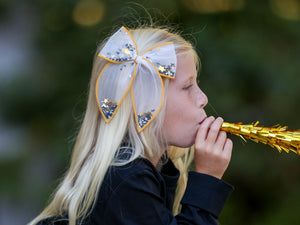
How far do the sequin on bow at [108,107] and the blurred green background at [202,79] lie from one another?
940mm

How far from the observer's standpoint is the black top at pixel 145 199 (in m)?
1.07

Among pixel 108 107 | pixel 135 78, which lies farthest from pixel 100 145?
pixel 135 78

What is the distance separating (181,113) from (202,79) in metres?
1.05

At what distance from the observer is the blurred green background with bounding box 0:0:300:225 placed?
7.22 ft

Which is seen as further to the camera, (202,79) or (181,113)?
(202,79)

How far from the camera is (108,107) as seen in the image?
1199mm

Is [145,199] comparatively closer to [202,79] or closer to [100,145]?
[100,145]

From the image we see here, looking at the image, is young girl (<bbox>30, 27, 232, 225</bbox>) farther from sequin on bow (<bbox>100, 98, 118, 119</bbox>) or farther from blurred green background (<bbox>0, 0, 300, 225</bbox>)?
blurred green background (<bbox>0, 0, 300, 225</bbox>)

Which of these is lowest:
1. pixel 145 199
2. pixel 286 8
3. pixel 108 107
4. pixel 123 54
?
pixel 145 199

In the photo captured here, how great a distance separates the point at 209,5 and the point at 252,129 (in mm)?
1289

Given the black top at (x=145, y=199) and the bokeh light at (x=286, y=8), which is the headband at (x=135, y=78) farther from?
the bokeh light at (x=286, y=8)

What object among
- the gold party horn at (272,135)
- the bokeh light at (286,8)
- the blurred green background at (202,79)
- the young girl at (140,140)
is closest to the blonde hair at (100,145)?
the young girl at (140,140)

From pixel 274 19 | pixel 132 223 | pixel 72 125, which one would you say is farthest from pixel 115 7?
pixel 132 223

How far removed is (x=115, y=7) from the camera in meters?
2.31
